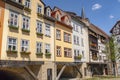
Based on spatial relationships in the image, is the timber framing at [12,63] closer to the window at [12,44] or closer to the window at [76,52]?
the window at [12,44]

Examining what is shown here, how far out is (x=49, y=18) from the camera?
2959cm

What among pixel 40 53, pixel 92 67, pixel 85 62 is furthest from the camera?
pixel 92 67

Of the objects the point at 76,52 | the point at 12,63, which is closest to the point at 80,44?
the point at 76,52

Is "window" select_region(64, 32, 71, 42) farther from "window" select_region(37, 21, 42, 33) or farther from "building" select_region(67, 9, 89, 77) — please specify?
"window" select_region(37, 21, 42, 33)

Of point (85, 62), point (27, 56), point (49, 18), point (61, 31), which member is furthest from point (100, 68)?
point (27, 56)

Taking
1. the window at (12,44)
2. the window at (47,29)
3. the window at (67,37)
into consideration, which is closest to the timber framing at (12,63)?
the window at (12,44)

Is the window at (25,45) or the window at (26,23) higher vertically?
the window at (26,23)

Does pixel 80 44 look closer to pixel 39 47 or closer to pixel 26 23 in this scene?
pixel 39 47

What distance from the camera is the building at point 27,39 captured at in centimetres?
2155

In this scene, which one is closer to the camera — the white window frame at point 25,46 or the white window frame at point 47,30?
the white window frame at point 25,46

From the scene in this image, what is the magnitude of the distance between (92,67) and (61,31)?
58.7 ft

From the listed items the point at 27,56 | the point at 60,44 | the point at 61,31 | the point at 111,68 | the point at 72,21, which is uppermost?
the point at 72,21

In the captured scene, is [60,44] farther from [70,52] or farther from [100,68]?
[100,68]

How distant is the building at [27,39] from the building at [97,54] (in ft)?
59.5
